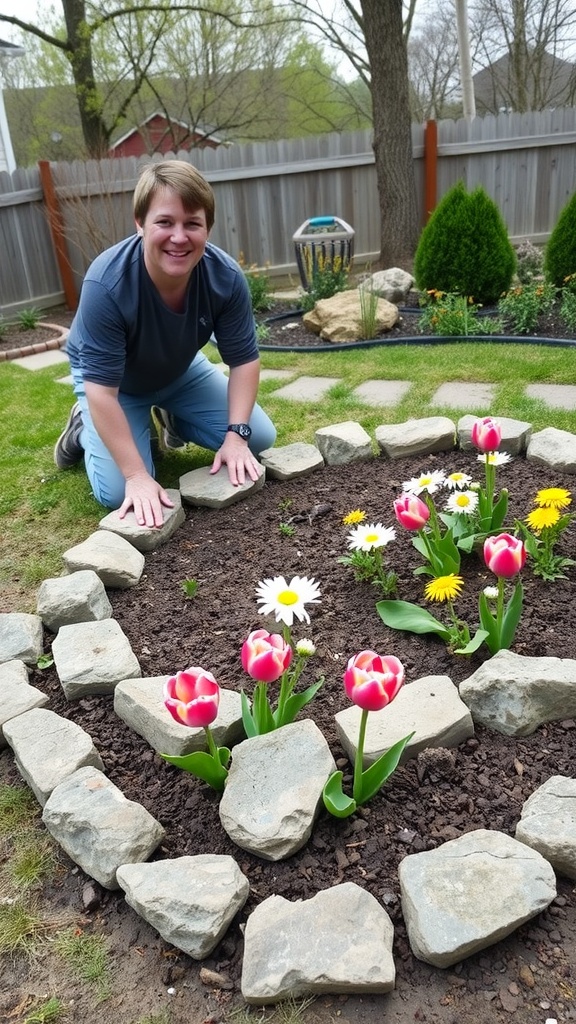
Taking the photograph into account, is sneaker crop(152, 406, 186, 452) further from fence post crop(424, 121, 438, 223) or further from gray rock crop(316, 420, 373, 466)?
fence post crop(424, 121, 438, 223)

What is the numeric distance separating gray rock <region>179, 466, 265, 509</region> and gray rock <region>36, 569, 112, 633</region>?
2.23ft

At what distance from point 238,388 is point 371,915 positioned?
6.92 feet

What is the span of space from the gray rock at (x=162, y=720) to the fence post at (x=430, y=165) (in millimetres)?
8865

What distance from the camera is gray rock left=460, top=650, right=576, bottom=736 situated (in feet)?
5.37

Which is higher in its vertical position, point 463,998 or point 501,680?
point 501,680

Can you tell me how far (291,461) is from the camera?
122 inches

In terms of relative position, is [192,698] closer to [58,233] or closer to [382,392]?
[382,392]

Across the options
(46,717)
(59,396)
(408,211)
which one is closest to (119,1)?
(408,211)

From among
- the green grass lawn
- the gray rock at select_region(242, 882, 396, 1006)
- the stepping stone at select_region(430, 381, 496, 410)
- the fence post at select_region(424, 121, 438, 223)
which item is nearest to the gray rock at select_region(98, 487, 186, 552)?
the green grass lawn

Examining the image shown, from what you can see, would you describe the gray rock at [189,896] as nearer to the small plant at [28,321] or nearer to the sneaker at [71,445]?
the sneaker at [71,445]

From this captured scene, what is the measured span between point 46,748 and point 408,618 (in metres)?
0.97

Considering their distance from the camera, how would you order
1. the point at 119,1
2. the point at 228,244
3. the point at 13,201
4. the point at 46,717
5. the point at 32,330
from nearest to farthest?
1. the point at 46,717
2. the point at 32,330
3. the point at 13,201
4. the point at 228,244
5. the point at 119,1

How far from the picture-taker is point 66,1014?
4.02 feet

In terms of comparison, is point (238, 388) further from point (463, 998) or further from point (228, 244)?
point (228, 244)
